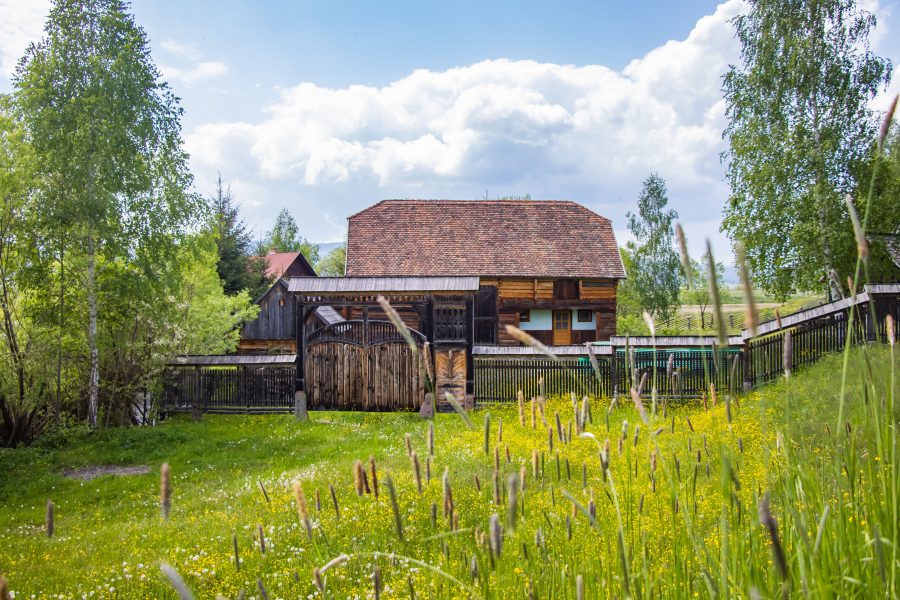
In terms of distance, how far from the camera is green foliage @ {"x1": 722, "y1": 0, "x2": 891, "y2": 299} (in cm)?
2058

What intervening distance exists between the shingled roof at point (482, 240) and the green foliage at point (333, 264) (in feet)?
109

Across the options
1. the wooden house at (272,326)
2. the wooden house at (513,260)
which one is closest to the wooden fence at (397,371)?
the wooden house at (513,260)

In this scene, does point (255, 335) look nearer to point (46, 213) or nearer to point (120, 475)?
point (46, 213)

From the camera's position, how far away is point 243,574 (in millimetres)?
5512

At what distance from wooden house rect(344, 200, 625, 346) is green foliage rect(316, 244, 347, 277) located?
3400 centimetres

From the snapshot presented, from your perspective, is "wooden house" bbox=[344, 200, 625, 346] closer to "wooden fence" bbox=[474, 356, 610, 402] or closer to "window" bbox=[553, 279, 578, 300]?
"window" bbox=[553, 279, 578, 300]

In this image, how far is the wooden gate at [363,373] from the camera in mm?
16391

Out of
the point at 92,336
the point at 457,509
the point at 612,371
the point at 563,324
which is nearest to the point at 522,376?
the point at 612,371

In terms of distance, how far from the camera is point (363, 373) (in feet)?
53.8

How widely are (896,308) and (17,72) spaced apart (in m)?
21.1

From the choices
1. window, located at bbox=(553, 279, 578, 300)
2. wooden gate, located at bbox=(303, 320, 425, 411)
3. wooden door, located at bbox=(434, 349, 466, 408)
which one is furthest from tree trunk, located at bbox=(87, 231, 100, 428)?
window, located at bbox=(553, 279, 578, 300)

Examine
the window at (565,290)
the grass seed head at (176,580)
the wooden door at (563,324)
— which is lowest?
the grass seed head at (176,580)

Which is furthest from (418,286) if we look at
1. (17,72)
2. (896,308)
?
(896,308)

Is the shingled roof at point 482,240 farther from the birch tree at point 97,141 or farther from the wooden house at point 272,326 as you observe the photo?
the birch tree at point 97,141
